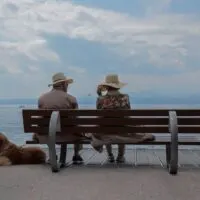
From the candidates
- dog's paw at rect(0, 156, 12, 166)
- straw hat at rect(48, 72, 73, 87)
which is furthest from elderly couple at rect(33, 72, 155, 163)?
dog's paw at rect(0, 156, 12, 166)

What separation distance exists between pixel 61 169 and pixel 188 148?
4133mm

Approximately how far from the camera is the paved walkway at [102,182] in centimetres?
607

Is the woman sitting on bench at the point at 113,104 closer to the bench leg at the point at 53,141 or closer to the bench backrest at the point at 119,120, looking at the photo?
the bench backrest at the point at 119,120

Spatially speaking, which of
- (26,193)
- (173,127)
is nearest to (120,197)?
(26,193)

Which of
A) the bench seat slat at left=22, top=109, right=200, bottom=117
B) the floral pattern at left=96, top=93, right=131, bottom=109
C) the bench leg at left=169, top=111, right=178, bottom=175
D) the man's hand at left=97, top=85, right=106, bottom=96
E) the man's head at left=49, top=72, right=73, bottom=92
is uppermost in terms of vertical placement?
the man's head at left=49, top=72, right=73, bottom=92

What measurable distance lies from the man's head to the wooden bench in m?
0.76

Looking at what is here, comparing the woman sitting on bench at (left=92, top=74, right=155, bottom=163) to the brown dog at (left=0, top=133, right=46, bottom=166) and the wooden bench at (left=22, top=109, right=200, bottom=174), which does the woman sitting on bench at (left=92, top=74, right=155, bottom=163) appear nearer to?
the wooden bench at (left=22, top=109, right=200, bottom=174)

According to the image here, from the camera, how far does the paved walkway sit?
6.07m

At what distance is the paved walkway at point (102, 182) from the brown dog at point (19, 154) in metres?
0.33

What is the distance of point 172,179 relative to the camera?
6.86m

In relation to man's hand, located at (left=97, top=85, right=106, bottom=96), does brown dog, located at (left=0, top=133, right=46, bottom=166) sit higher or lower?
lower

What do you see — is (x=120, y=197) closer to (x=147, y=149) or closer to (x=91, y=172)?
(x=91, y=172)

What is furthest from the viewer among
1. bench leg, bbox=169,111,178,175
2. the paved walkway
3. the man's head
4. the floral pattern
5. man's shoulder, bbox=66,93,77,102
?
the man's head

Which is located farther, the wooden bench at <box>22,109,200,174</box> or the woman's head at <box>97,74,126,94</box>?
the woman's head at <box>97,74,126,94</box>
